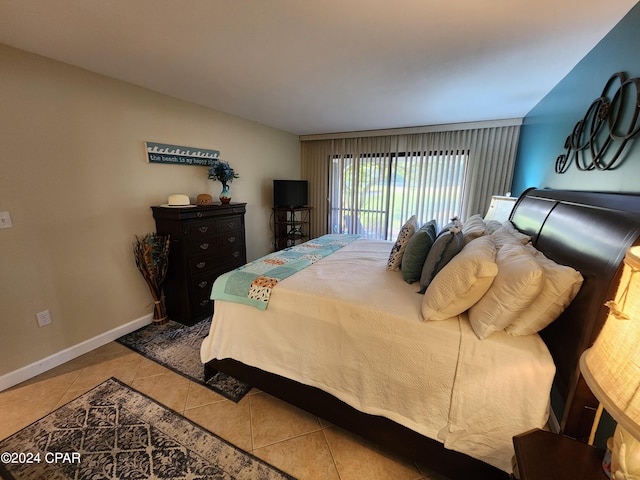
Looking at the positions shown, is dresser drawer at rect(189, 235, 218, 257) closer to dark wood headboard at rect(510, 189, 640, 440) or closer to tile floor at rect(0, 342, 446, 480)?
tile floor at rect(0, 342, 446, 480)

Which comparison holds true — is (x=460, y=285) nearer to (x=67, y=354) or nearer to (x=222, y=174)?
(x=222, y=174)

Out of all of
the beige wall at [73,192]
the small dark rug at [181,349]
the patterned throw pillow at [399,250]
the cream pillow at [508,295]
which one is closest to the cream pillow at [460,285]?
the cream pillow at [508,295]

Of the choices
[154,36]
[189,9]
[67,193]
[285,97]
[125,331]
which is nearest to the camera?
[189,9]

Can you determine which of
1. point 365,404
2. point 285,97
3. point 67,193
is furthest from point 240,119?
point 365,404

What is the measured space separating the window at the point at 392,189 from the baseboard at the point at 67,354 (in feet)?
11.5

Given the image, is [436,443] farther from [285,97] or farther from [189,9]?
[285,97]

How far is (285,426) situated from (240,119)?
3.63 meters

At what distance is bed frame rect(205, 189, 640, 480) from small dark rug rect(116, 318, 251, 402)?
195 mm

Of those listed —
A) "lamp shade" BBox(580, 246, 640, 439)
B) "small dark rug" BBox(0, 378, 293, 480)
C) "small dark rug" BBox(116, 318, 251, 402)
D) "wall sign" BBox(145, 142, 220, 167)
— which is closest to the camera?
"lamp shade" BBox(580, 246, 640, 439)

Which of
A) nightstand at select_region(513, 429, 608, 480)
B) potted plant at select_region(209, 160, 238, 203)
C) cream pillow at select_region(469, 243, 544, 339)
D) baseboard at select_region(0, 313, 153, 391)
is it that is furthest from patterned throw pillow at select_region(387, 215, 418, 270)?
baseboard at select_region(0, 313, 153, 391)

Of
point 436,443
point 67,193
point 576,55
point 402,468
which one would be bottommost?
point 402,468

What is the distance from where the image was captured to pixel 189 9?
Answer: 1358mm

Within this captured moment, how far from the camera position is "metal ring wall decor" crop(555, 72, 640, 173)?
1218 mm

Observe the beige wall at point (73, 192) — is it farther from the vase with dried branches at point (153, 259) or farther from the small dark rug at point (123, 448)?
the small dark rug at point (123, 448)
